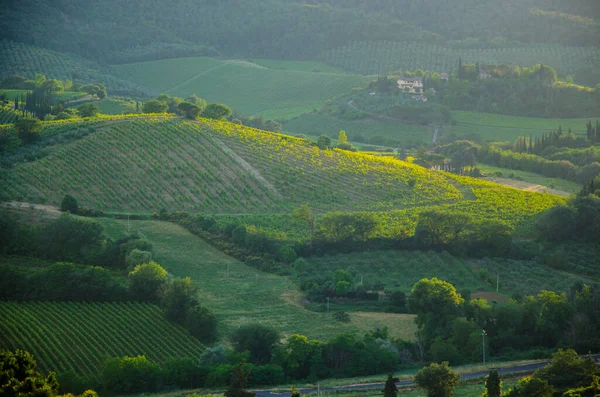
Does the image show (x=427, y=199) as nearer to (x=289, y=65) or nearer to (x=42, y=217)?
(x=42, y=217)

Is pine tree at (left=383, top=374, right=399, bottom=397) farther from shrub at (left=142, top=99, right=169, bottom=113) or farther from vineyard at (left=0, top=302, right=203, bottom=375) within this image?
shrub at (left=142, top=99, right=169, bottom=113)

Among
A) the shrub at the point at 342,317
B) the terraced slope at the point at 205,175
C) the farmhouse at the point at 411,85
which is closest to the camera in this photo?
the shrub at the point at 342,317

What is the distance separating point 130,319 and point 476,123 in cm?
7398

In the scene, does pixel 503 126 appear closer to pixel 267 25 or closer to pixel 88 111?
pixel 88 111

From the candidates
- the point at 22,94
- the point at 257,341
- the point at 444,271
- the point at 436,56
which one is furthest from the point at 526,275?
the point at 436,56

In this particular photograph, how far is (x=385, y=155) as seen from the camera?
94125 millimetres

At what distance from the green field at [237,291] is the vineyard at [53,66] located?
72.3 m

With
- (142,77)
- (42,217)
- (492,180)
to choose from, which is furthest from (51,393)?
(142,77)

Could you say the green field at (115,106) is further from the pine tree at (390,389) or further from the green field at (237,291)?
the pine tree at (390,389)

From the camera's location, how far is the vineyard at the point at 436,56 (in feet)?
Result: 497

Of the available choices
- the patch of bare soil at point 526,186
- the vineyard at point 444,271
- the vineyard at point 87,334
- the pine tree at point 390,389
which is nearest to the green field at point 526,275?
the vineyard at point 444,271

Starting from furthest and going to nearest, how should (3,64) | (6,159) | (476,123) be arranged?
(3,64)
(476,123)
(6,159)

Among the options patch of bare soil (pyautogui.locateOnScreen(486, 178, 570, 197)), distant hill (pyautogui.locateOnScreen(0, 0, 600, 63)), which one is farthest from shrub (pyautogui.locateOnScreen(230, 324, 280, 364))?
distant hill (pyautogui.locateOnScreen(0, 0, 600, 63))

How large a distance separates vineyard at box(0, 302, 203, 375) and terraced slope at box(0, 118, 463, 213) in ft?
63.3
